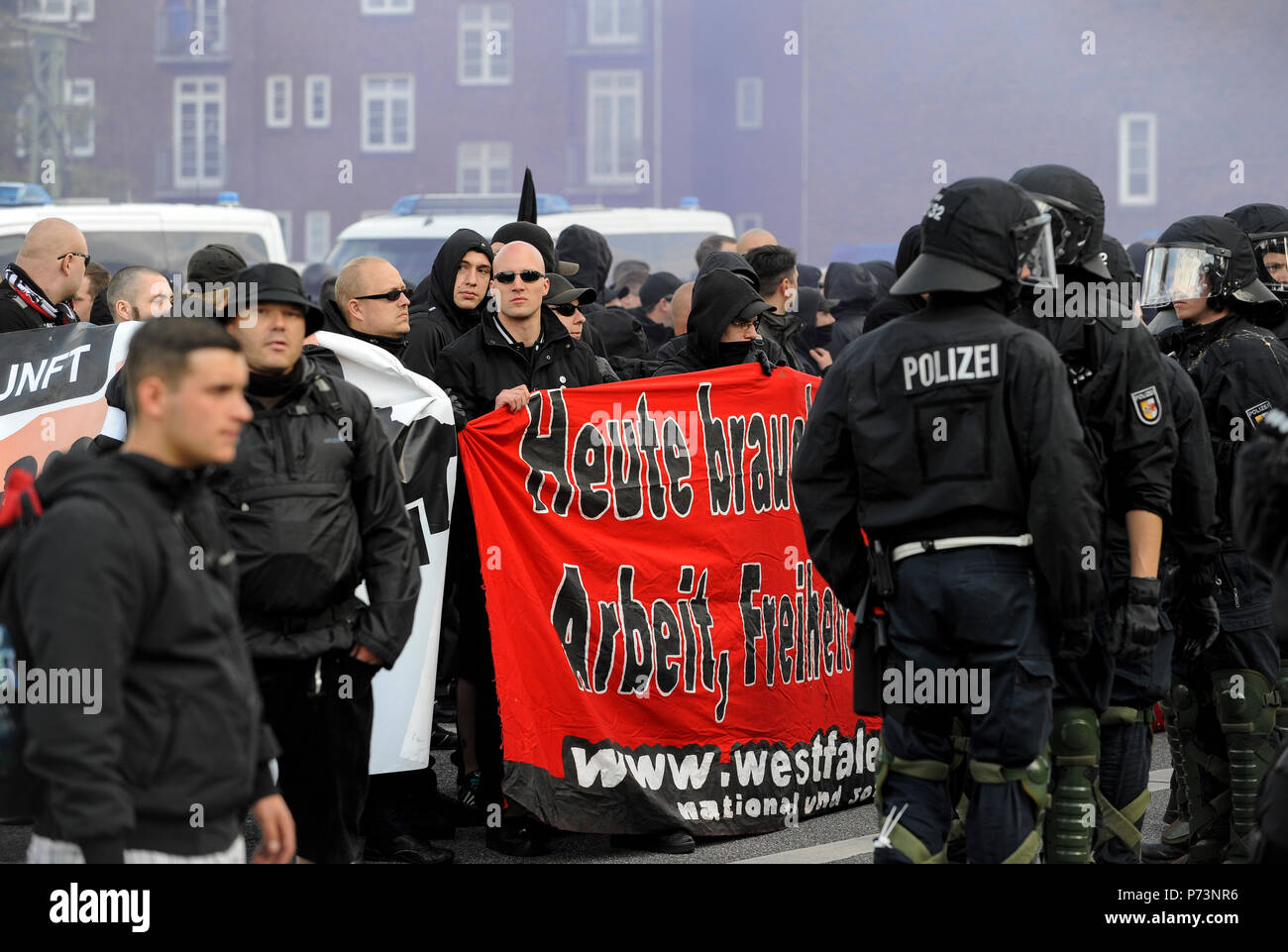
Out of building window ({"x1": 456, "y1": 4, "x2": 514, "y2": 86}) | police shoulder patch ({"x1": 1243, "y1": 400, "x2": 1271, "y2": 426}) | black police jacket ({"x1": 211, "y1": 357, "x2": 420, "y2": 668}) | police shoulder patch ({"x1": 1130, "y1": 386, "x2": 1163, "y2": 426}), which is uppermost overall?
building window ({"x1": 456, "y1": 4, "x2": 514, "y2": 86})

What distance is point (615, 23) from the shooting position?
1946 inches

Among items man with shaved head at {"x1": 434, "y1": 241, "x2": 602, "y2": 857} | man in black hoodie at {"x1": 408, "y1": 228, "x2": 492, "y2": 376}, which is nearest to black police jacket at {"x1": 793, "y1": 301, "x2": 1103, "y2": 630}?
man with shaved head at {"x1": 434, "y1": 241, "x2": 602, "y2": 857}

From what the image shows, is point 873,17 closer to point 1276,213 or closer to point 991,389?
point 1276,213

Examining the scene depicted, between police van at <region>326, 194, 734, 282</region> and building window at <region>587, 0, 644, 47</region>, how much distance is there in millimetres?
32343

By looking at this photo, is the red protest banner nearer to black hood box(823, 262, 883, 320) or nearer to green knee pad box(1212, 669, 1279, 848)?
green knee pad box(1212, 669, 1279, 848)

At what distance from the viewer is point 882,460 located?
4.43 m

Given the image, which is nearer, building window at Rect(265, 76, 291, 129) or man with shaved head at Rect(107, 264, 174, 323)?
man with shaved head at Rect(107, 264, 174, 323)

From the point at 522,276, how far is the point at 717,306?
79 centimetres

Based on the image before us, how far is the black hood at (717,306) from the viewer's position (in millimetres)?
6605

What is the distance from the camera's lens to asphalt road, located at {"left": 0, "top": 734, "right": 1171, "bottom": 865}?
5.99 metres

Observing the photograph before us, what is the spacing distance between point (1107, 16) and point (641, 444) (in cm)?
3436

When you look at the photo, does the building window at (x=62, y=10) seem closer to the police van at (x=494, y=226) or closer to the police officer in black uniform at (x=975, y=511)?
the police van at (x=494, y=226)

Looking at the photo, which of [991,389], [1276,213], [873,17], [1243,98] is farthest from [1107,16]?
[991,389]

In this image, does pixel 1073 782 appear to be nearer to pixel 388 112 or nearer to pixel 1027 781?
pixel 1027 781
